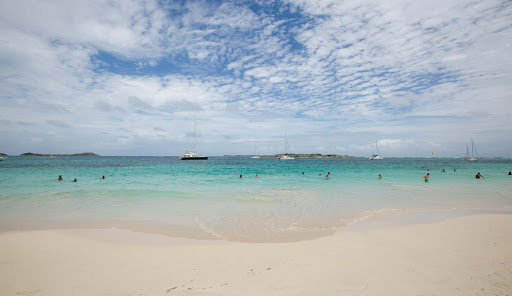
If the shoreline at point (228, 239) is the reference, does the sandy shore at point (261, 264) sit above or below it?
above

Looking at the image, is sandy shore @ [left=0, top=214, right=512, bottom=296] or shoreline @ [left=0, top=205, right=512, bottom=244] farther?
shoreline @ [left=0, top=205, right=512, bottom=244]

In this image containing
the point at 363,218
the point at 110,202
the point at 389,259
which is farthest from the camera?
the point at 110,202

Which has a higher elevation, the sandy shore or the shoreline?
the sandy shore

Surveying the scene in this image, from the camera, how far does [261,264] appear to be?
249 inches

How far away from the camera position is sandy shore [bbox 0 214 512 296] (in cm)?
513

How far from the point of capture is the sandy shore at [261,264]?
513cm

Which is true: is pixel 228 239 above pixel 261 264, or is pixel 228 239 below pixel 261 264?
below

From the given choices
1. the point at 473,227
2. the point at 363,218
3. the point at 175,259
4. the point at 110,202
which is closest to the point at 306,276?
the point at 175,259

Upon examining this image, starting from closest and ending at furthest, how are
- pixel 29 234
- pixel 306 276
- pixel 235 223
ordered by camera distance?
pixel 306 276
pixel 29 234
pixel 235 223

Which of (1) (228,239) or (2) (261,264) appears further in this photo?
(1) (228,239)

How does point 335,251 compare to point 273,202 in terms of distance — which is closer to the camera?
point 335,251

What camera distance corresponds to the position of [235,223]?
35.4 ft

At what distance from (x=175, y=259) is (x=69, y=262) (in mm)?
2883

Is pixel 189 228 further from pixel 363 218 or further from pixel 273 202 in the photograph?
pixel 363 218
